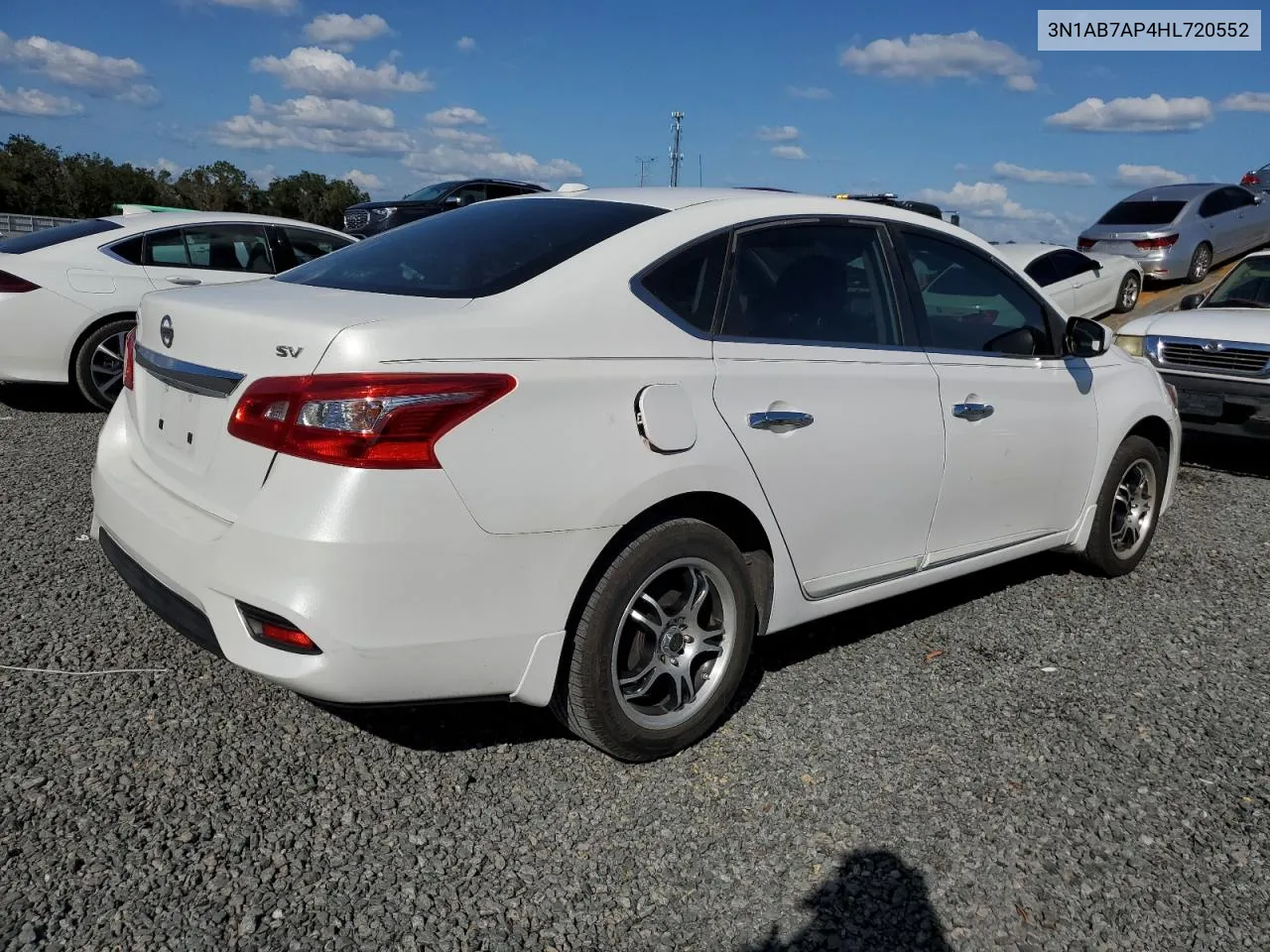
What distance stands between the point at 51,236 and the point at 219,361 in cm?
627

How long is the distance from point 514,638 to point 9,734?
5.29ft

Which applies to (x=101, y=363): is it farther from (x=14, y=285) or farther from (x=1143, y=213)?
(x=1143, y=213)

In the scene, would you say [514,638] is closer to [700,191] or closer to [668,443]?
[668,443]

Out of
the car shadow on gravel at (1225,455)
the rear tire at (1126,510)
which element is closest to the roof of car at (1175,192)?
the car shadow on gravel at (1225,455)

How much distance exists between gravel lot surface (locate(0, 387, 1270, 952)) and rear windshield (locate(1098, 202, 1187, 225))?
12959 millimetres

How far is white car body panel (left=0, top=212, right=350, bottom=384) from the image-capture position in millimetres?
7504

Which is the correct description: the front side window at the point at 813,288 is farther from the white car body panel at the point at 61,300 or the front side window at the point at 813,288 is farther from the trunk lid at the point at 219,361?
the white car body panel at the point at 61,300

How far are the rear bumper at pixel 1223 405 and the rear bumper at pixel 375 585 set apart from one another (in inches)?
236

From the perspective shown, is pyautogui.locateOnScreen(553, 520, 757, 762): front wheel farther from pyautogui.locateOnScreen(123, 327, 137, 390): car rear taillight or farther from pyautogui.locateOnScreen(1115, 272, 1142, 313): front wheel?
pyautogui.locateOnScreen(1115, 272, 1142, 313): front wheel

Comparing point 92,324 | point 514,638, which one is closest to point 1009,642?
point 514,638

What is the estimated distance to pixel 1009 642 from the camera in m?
4.31

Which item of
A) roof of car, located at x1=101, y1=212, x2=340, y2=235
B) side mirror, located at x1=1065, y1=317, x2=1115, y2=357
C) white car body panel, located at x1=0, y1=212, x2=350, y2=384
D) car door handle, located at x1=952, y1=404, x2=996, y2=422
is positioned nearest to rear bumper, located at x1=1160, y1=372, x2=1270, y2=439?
side mirror, located at x1=1065, y1=317, x2=1115, y2=357

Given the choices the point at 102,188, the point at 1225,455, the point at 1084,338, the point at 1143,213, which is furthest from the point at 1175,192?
the point at 102,188

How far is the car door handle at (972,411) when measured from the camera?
3.91 metres
